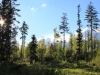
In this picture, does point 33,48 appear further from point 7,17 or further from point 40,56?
point 7,17

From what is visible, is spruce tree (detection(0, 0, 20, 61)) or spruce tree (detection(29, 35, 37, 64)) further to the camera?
spruce tree (detection(29, 35, 37, 64))

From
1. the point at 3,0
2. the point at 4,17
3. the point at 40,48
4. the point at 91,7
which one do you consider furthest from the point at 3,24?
the point at 91,7

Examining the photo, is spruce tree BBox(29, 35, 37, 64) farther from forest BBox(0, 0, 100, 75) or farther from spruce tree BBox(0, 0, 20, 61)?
spruce tree BBox(0, 0, 20, 61)

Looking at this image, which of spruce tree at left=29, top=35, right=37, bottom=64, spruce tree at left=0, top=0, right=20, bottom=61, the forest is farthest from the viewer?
spruce tree at left=29, top=35, right=37, bottom=64

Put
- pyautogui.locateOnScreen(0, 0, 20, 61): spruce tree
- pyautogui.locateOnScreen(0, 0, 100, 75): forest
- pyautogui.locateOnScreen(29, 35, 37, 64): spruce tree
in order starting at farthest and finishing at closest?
pyautogui.locateOnScreen(29, 35, 37, 64): spruce tree, pyautogui.locateOnScreen(0, 0, 20, 61): spruce tree, pyautogui.locateOnScreen(0, 0, 100, 75): forest

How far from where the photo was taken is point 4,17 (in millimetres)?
34156

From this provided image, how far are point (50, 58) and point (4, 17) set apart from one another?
35.6 m

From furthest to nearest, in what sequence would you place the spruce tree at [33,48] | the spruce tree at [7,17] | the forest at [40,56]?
the spruce tree at [33,48], the spruce tree at [7,17], the forest at [40,56]

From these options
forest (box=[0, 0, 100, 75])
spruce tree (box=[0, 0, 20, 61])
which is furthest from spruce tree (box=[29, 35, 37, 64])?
spruce tree (box=[0, 0, 20, 61])

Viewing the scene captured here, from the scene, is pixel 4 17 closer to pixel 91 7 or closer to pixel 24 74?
pixel 24 74

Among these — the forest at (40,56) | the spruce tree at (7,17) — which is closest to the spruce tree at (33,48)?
the forest at (40,56)

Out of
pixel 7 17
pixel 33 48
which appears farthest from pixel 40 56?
pixel 7 17

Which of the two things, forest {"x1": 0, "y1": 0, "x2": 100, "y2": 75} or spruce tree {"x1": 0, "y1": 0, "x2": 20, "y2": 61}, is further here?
spruce tree {"x1": 0, "y1": 0, "x2": 20, "y2": 61}

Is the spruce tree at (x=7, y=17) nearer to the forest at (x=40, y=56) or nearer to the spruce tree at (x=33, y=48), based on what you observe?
the forest at (x=40, y=56)
